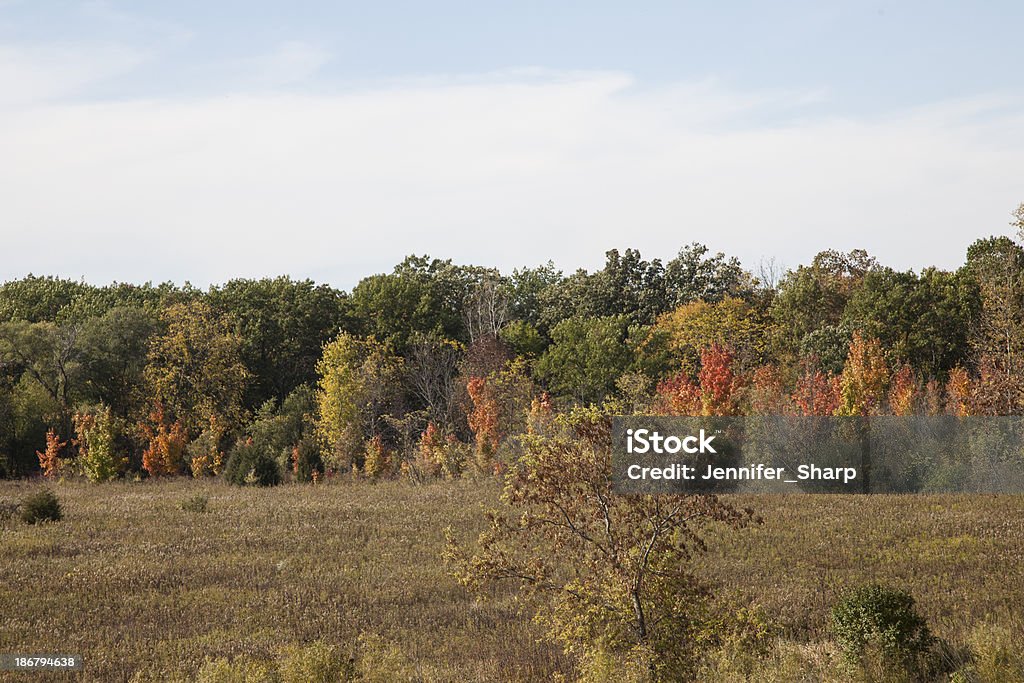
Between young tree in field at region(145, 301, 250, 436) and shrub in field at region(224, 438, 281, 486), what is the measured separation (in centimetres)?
883

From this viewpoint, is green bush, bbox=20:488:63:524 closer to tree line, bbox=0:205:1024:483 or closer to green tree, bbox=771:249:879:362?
tree line, bbox=0:205:1024:483

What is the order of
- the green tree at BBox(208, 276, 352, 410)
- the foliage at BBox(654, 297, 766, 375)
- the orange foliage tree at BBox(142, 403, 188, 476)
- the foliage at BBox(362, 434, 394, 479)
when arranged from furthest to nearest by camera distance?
the green tree at BBox(208, 276, 352, 410) → the foliage at BBox(654, 297, 766, 375) → the orange foliage tree at BBox(142, 403, 188, 476) → the foliage at BBox(362, 434, 394, 479)

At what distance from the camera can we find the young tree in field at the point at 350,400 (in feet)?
140

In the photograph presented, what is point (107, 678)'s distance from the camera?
13.0 meters

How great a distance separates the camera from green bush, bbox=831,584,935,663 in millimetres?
12258

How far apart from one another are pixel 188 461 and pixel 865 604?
124 ft

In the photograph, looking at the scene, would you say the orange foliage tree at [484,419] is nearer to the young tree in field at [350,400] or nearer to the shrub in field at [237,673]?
the young tree in field at [350,400]

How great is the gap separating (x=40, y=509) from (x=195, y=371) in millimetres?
23551

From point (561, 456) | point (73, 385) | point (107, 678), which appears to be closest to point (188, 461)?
point (73, 385)

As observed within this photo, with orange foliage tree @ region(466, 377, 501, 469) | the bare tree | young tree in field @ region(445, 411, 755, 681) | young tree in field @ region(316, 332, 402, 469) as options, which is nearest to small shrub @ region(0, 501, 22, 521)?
young tree in field @ region(316, 332, 402, 469)

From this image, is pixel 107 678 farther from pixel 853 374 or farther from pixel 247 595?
pixel 853 374

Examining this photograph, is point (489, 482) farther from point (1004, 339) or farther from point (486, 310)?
point (486, 310)
